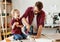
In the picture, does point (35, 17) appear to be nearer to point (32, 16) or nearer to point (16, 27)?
point (32, 16)

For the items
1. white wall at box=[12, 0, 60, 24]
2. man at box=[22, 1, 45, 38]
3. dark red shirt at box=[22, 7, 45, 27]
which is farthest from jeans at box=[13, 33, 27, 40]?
white wall at box=[12, 0, 60, 24]

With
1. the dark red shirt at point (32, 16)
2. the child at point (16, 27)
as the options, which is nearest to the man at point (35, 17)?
Answer: the dark red shirt at point (32, 16)

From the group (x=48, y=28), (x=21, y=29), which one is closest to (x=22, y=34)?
(x=21, y=29)

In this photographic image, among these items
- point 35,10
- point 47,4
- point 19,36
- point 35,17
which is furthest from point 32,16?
point 47,4

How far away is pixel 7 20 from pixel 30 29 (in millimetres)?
2359

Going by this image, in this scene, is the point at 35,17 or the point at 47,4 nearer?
the point at 35,17

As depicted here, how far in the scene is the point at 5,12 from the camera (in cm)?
445

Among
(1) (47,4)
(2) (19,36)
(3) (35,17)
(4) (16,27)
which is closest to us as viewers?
(2) (19,36)

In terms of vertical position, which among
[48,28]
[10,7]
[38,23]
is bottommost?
[48,28]

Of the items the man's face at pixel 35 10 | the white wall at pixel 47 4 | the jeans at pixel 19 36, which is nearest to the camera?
the jeans at pixel 19 36

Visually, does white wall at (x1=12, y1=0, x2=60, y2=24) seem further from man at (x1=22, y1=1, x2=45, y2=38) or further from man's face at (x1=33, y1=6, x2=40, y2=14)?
man's face at (x1=33, y1=6, x2=40, y2=14)

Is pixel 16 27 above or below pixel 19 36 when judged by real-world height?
above

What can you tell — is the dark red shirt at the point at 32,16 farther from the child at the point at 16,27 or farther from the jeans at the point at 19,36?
the jeans at the point at 19,36

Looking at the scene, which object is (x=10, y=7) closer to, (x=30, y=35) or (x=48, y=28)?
(x=48, y=28)
